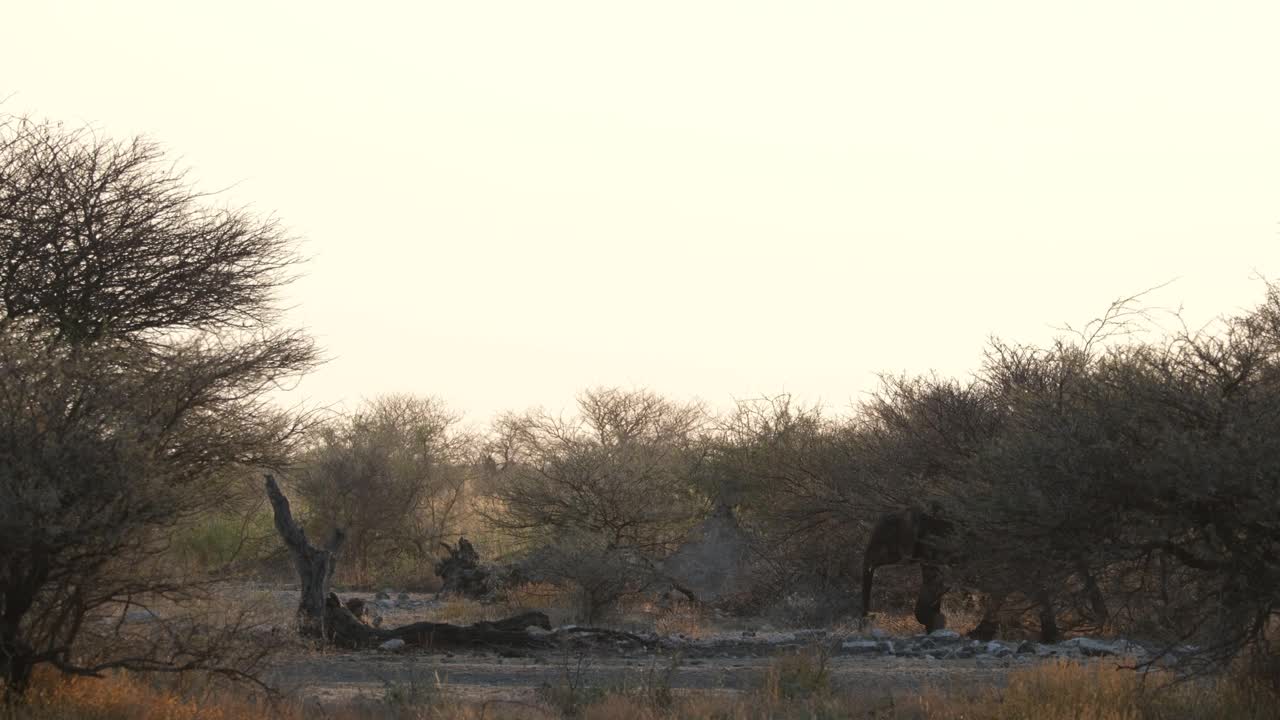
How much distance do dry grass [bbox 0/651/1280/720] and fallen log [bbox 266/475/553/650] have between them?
522cm

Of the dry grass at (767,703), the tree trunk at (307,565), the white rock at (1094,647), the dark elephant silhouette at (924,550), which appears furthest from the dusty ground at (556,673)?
the dark elephant silhouette at (924,550)

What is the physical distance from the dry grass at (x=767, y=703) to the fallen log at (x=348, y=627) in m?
5.22

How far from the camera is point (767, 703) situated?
41.5ft

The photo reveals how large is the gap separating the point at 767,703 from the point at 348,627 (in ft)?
24.5

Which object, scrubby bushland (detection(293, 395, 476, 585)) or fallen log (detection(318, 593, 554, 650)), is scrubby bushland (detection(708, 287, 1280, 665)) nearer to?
fallen log (detection(318, 593, 554, 650))

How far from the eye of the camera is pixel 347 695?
13.5 m

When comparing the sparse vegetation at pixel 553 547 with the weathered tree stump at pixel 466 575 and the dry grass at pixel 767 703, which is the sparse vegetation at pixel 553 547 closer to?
the dry grass at pixel 767 703

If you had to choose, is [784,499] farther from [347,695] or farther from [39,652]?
[39,652]

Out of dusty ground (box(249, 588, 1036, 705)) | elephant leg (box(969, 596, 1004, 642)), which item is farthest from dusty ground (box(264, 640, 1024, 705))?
elephant leg (box(969, 596, 1004, 642))

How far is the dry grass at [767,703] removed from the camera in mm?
11297

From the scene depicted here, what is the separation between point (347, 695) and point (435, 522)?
28.2 metres

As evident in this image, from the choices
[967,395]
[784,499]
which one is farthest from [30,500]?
[784,499]

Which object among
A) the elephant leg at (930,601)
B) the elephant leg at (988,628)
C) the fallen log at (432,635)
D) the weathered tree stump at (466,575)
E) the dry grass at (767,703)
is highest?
the weathered tree stump at (466,575)

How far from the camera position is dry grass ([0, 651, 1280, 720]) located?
11.3 meters
